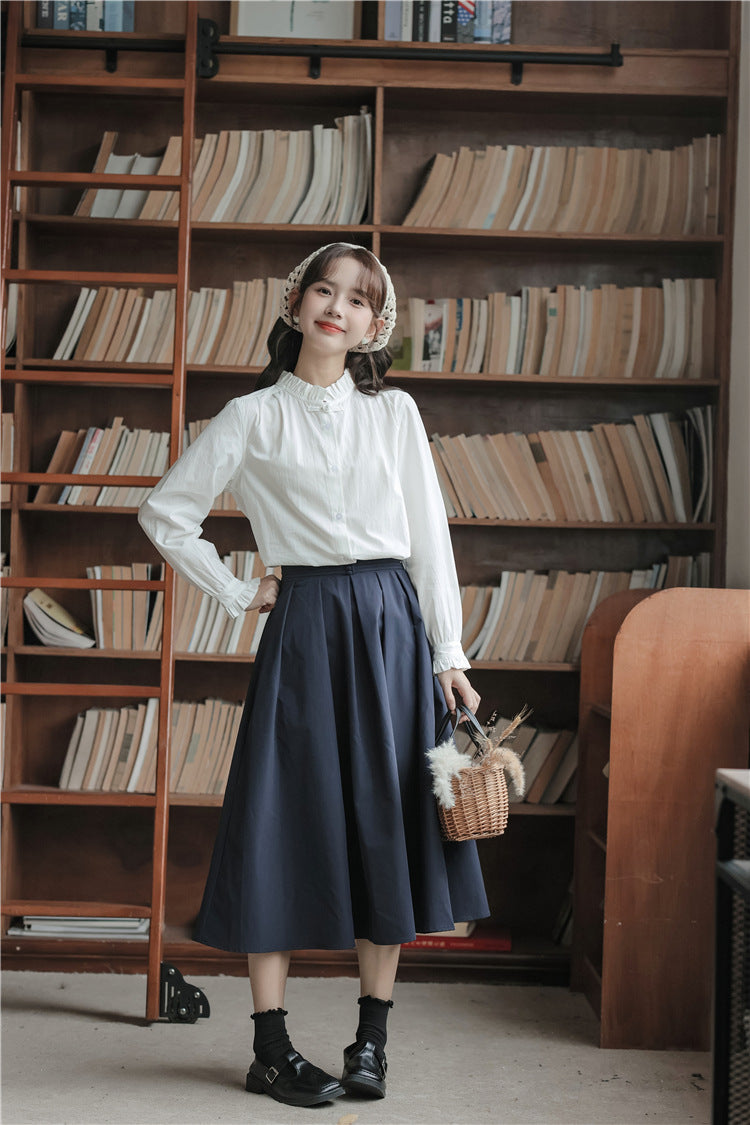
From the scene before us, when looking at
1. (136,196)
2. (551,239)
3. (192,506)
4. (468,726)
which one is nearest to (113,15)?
(136,196)

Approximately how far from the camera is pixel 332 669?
2.06m

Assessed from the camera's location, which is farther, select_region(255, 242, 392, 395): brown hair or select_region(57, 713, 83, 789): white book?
select_region(57, 713, 83, 789): white book

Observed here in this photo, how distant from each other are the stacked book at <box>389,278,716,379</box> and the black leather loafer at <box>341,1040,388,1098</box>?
1.75 meters

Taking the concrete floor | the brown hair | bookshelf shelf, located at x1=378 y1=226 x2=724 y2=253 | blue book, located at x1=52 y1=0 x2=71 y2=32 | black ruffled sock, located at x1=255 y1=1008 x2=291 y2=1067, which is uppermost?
blue book, located at x1=52 y1=0 x2=71 y2=32

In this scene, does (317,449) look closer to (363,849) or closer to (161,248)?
(363,849)

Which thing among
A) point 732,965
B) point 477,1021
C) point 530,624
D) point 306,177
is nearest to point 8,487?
point 306,177

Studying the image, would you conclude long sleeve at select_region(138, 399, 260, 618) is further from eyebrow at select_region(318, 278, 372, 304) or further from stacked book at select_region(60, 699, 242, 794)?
stacked book at select_region(60, 699, 242, 794)

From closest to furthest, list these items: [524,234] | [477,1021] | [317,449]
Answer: [317,449] → [477,1021] → [524,234]

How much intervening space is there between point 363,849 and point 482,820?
239mm

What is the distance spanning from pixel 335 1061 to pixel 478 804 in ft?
2.55

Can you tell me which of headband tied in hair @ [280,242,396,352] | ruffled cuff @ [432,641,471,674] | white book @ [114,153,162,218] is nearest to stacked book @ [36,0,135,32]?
white book @ [114,153,162,218]

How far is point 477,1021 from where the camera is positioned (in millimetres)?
2543

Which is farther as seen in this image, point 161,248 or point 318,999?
point 161,248

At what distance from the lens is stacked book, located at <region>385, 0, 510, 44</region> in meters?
2.93
